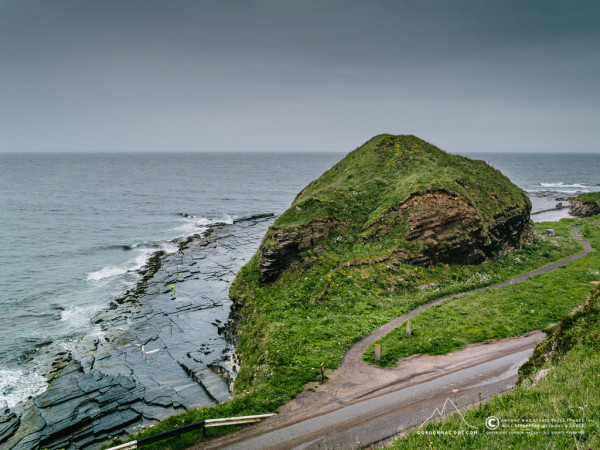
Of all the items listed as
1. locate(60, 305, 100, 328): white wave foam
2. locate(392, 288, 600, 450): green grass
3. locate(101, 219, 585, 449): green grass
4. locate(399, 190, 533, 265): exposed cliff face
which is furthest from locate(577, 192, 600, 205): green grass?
locate(60, 305, 100, 328): white wave foam

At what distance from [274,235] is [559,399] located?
87.6 ft

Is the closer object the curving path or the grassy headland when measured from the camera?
the curving path

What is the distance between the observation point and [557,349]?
15031mm

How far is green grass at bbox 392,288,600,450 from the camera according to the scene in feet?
32.4

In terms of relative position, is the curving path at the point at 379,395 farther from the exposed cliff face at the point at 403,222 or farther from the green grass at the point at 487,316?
the exposed cliff face at the point at 403,222

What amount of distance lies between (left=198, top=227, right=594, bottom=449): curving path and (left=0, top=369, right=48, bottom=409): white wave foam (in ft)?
53.7

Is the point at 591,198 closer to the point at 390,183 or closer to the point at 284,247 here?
the point at 390,183

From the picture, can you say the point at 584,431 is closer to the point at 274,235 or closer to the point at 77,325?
the point at 274,235

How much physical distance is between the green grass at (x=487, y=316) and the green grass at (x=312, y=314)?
7.09ft

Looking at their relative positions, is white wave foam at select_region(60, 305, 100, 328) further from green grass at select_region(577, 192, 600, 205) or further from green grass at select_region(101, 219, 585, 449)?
green grass at select_region(577, 192, 600, 205)

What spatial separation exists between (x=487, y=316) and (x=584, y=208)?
77195 mm

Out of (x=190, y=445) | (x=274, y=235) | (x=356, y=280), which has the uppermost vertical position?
(x=274, y=235)

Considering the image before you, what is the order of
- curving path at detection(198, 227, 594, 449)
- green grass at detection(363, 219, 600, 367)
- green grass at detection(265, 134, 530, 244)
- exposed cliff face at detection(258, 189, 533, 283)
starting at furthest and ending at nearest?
green grass at detection(265, 134, 530, 244) → exposed cliff face at detection(258, 189, 533, 283) → green grass at detection(363, 219, 600, 367) → curving path at detection(198, 227, 594, 449)

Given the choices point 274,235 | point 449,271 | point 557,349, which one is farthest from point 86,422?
point 449,271
